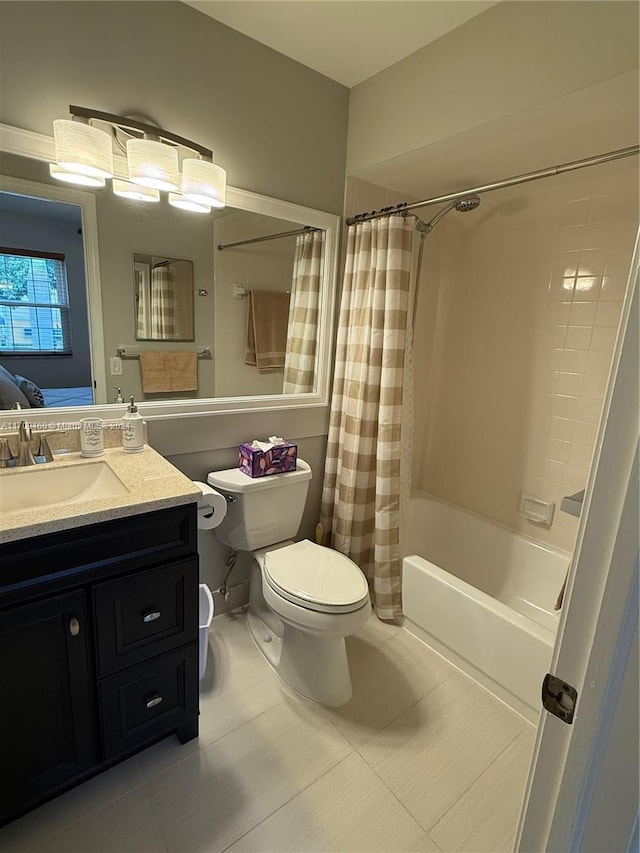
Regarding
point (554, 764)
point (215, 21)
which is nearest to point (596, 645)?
point (554, 764)

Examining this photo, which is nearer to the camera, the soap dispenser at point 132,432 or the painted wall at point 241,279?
the soap dispenser at point 132,432

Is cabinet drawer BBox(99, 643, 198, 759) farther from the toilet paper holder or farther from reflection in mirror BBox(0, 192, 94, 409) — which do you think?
reflection in mirror BBox(0, 192, 94, 409)

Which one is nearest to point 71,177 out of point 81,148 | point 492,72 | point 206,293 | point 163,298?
point 81,148

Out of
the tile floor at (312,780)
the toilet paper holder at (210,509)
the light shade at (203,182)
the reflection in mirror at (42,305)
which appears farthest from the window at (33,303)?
the tile floor at (312,780)

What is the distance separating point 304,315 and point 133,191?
3.00 feet

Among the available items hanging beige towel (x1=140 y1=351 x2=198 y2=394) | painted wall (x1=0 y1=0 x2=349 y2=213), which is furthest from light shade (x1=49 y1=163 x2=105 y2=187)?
hanging beige towel (x1=140 y1=351 x2=198 y2=394)

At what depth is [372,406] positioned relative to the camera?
2057 millimetres

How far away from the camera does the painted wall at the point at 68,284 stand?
1410 mm

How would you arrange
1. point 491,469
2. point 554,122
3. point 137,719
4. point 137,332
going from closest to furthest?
point 137,719
point 554,122
point 137,332
point 491,469

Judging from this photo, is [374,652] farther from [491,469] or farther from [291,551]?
[491,469]

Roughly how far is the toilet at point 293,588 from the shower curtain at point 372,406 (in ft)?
1.01

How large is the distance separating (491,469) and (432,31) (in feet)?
6.65

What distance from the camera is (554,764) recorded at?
1.97 ft

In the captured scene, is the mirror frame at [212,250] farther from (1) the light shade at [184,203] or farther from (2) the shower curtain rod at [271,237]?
(1) the light shade at [184,203]
